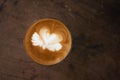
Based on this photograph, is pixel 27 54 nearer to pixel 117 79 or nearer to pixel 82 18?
pixel 82 18

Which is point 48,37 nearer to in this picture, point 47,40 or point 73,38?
point 47,40

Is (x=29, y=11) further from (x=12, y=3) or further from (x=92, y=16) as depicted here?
(x=92, y=16)

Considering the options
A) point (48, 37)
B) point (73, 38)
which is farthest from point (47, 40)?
point (73, 38)

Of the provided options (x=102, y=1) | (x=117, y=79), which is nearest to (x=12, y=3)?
(x=102, y=1)

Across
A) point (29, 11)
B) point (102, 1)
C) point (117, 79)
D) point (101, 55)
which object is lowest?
point (117, 79)

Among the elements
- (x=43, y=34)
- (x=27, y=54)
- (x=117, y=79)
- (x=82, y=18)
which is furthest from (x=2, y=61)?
(x=117, y=79)

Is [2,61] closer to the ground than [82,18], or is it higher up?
closer to the ground
